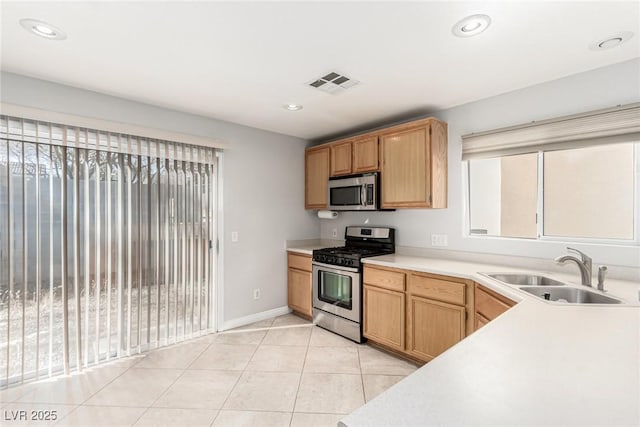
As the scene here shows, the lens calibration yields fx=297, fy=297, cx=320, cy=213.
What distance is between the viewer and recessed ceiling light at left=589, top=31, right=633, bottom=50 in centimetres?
179

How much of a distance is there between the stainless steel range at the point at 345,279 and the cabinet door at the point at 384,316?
0.31ft

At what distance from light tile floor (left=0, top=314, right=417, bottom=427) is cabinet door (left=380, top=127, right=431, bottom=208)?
5.12 ft

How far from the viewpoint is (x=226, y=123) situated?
3502mm

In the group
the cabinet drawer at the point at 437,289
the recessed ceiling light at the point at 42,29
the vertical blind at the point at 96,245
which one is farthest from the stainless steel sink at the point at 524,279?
the recessed ceiling light at the point at 42,29

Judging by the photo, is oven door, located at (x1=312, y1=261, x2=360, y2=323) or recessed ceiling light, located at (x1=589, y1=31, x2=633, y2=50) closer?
recessed ceiling light, located at (x1=589, y1=31, x2=633, y2=50)

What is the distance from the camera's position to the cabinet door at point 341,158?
11.9ft

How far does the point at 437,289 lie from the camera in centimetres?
253

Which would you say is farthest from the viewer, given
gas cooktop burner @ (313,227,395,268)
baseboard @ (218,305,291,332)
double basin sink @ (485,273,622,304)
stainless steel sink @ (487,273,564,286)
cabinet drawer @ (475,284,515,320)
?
baseboard @ (218,305,291,332)

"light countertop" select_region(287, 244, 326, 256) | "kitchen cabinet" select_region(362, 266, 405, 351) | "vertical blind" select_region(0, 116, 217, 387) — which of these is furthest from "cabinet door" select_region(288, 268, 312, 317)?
"vertical blind" select_region(0, 116, 217, 387)

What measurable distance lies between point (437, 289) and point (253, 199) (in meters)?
2.35

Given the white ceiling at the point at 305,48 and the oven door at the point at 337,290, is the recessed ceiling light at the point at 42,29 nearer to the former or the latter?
the white ceiling at the point at 305,48

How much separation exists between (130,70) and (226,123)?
4.29 feet

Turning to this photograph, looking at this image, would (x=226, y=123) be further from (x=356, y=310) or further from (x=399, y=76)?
(x=356, y=310)

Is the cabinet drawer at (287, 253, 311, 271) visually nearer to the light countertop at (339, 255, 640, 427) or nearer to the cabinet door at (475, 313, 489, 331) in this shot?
the cabinet door at (475, 313, 489, 331)
